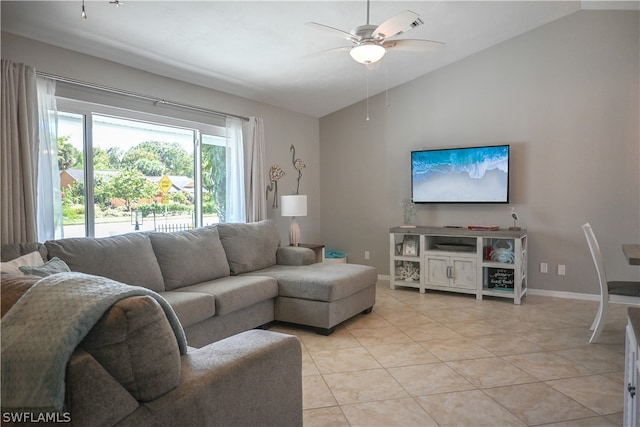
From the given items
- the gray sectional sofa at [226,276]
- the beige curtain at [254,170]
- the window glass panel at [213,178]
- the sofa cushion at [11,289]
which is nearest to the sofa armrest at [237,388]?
the sofa cushion at [11,289]

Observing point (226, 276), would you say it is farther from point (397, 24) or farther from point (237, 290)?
point (397, 24)

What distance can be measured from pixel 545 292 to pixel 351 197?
107 inches

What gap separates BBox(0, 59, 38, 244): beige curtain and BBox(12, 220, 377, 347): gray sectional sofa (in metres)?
0.28

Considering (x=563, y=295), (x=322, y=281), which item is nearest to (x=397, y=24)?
(x=322, y=281)

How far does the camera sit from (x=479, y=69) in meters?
5.02

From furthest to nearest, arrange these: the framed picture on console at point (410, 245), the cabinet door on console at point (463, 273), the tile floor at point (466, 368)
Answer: the framed picture on console at point (410, 245), the cabinet door on console at point (463, 273), the tile floor at point (466, 368)

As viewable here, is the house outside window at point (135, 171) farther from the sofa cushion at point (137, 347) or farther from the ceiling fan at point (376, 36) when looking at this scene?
the sofa cushion at point (137, 347)

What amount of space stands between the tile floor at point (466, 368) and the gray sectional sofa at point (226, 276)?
0.25 meters

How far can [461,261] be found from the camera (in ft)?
15.6

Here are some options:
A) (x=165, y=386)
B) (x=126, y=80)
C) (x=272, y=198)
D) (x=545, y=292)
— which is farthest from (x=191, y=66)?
(x=545, y=292)

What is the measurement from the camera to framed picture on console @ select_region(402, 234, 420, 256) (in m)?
5.12

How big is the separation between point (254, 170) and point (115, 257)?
2172 millimetres

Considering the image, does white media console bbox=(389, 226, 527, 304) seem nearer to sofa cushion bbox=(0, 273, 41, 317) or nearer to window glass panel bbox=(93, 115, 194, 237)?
window glass panel bbox=(93, 115, 194, 237)

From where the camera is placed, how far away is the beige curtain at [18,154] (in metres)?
2.67
